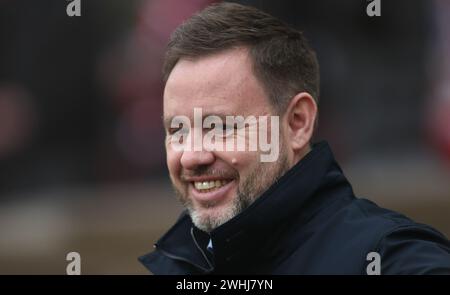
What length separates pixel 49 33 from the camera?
766 centimetres

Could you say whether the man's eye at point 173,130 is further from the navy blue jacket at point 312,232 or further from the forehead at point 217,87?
the navy blue jacket at point 312,232

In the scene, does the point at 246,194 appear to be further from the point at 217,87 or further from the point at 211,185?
the point at 217,87

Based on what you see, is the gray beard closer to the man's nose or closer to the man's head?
the man's head

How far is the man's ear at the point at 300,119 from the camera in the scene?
8.08ft

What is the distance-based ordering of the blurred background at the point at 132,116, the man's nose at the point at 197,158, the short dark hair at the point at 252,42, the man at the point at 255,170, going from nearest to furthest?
the man at the point at 255,170
the man's nose at the point at 197,158
the short dark hair at the point at 252,42
the blurred background at the point at 132,116

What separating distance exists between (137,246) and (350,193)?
193 inches

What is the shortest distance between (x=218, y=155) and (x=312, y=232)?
306 mm

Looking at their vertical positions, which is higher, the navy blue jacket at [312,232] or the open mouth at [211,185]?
the open mouth at [211,185]

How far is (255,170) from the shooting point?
7.68ft

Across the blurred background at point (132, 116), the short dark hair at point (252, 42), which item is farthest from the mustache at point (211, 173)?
the blurred background at point (132, 116)

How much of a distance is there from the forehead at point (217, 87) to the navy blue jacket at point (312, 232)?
0.71 ft

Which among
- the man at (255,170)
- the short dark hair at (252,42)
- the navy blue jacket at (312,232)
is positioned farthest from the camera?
the short dark hair at (252,42)

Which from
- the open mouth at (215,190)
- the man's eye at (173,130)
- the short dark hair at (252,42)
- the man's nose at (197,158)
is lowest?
the open mouth at (215,190)

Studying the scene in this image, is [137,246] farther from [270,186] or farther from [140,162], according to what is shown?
[270,186]
